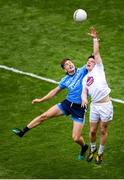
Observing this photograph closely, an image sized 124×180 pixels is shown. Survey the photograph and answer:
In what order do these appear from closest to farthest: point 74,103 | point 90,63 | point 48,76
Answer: point 90,63
point 74,103
point 48,76

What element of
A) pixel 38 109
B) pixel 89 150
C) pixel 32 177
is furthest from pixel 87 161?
pixel 38 109

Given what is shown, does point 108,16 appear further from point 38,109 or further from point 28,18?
point 38,109

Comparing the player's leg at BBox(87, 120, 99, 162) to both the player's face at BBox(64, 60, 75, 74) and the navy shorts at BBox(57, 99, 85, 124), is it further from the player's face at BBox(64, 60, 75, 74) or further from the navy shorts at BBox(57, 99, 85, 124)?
the player's face at BBox(64, 60, 75, 74)

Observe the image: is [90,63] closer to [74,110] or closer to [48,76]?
[74,110]

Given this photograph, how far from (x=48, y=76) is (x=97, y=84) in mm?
6917

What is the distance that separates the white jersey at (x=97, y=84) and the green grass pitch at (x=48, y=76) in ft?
6.98

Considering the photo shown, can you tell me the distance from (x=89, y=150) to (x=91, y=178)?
1180 millimetres

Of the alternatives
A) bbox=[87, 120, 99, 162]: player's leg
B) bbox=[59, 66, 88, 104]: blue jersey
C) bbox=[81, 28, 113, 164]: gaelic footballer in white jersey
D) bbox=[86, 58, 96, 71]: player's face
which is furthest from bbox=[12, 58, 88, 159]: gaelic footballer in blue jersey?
bbox=[86, 58, 96, 71]: player's face

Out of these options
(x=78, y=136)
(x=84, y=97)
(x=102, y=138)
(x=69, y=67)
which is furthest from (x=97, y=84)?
(x=78, y=136)

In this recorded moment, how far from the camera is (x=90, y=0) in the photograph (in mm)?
30188

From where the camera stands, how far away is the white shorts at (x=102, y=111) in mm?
18062

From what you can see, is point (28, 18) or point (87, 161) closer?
point (87, 161)

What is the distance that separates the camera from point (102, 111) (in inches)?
712

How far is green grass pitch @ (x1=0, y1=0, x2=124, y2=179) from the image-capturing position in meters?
19.1
